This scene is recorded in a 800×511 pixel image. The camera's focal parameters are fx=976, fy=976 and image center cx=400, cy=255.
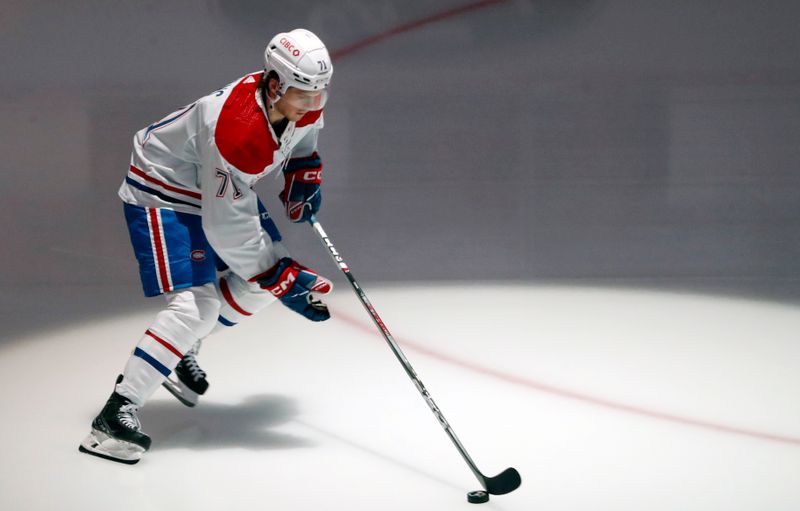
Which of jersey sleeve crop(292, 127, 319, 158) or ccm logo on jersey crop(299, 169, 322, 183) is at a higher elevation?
jersey sleeve crop(292, 127, 319, 158)

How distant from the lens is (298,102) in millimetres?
2326

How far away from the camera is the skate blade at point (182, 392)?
9.14ft

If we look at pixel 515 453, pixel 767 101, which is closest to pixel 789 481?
pixel 515 453

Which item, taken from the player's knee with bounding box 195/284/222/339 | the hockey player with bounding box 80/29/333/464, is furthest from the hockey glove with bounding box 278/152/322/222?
the player's knee with bounding box 195/284/222/339

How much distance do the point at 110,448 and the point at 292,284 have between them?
2.01 ft

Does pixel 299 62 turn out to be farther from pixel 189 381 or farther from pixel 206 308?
pixel 189 381

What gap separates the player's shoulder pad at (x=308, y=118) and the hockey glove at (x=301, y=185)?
8.2 inches

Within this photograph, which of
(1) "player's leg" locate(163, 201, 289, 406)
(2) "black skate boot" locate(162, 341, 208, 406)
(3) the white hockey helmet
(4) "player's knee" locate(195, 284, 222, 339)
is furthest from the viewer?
(2) "black skate boot" locate(162, 341, 208, 406)

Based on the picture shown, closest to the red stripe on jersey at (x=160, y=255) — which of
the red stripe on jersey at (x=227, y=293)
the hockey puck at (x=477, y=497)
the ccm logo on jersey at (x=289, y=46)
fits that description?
the red stripe on jersey at (x=227, y=293)

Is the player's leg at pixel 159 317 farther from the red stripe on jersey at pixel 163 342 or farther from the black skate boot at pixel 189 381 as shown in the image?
the black skate boot at pixel 189 381

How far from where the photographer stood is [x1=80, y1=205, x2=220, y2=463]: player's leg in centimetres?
241

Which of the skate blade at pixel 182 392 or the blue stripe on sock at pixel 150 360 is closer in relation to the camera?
the blue stripe on sock at pixel 150 360

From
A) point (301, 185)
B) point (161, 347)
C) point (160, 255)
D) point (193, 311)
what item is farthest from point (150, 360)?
point (301, 185)

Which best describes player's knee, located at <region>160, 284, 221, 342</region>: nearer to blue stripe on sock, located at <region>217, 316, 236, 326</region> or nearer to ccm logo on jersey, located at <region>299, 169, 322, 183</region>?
blue stripe on sock, located at <region>217, 316, 236, 326</region>
